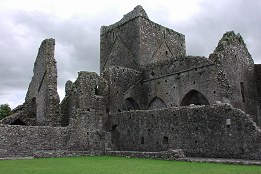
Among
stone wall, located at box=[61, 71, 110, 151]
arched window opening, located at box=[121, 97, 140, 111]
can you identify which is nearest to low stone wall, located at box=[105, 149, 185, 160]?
stone wall, located at box=[61, 71, 110, 151]

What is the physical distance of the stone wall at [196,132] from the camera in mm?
16594

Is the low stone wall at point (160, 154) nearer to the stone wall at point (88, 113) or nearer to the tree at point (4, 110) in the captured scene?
the stone wall at point (88, 113)

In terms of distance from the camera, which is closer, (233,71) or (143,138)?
(143,138)

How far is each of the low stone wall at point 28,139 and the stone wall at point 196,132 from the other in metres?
4.52

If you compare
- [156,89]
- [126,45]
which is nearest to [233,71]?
[156,89]

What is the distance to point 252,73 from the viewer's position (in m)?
27.6

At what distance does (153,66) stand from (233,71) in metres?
7.93

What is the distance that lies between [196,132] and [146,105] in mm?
12450

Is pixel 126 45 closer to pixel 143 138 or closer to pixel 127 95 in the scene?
pixel 127 95

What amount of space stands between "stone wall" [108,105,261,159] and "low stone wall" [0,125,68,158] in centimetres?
452

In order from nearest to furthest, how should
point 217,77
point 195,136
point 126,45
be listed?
point 195,136, point 217,77, point 126,45

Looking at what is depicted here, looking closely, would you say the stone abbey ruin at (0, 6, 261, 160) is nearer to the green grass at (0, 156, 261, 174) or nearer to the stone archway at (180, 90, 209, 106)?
the stone archway at (180, 90, 209, 106)

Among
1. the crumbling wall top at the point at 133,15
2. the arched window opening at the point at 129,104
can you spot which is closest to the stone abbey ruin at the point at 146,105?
the arched window opening at the point at 129,104

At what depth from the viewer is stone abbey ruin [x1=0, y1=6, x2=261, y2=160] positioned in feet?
59.0
